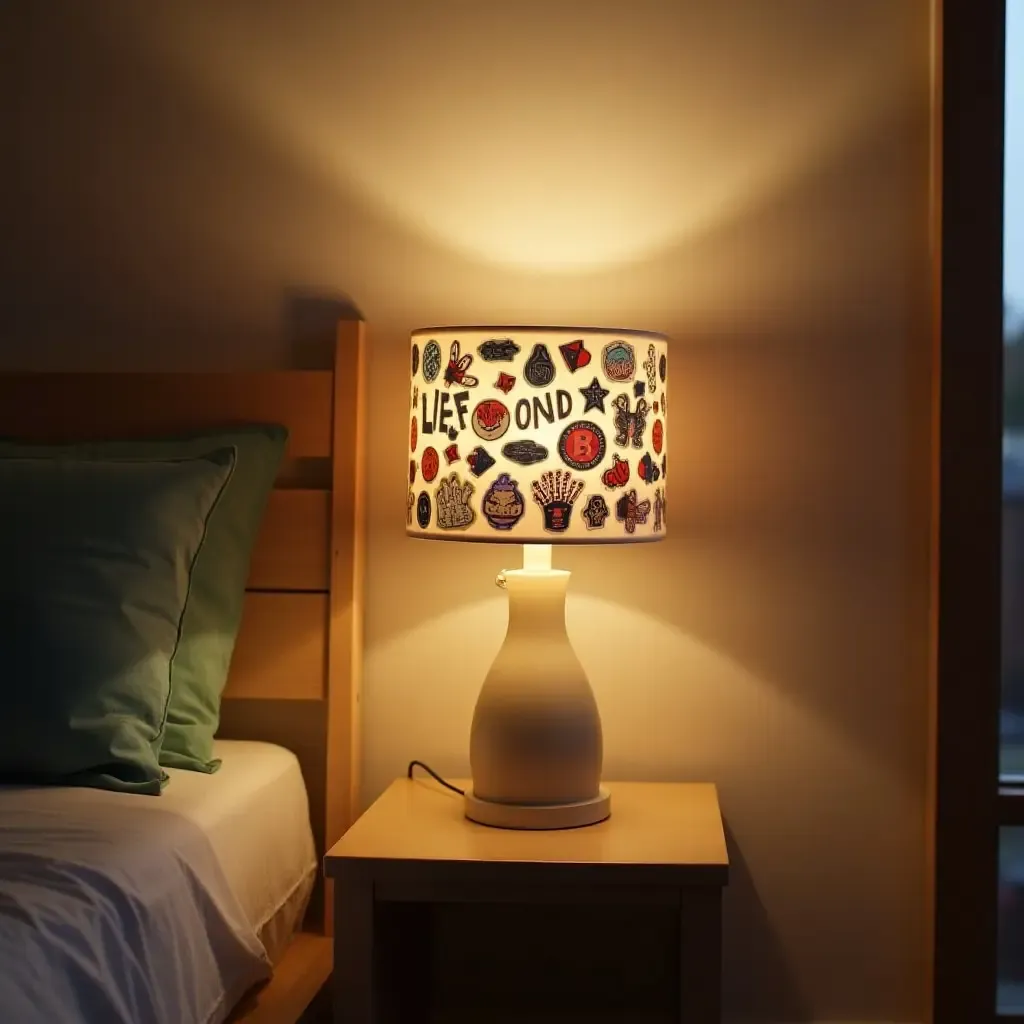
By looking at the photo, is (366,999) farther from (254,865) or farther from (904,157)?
(904,157)

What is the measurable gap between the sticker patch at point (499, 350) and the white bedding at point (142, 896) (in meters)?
0.62

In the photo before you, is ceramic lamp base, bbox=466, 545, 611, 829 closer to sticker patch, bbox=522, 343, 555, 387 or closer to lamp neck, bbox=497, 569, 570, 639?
lamp neck, bbox=497, 569, 570, 639

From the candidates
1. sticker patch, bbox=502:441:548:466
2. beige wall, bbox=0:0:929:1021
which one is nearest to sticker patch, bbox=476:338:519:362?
sticker patch, bbox=502:441:548:466

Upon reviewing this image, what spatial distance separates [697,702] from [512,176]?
2.68 ft

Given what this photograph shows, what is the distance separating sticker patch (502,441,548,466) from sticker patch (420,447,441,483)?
99 millimetres

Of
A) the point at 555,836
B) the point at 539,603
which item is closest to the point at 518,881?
the point at 555,836

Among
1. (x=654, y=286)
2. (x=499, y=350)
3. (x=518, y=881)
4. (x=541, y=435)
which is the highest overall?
(x=654, y=286)

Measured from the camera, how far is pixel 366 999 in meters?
1.50

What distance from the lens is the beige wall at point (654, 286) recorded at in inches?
Answer: 73.7

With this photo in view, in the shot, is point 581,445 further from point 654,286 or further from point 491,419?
point 654,286

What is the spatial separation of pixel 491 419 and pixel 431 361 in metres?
0.12

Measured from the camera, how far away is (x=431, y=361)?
163cm

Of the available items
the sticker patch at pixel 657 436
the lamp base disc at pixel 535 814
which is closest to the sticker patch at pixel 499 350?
the sticker patch at pixel 657 436

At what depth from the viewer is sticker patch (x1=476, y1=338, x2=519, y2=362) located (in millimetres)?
1575
